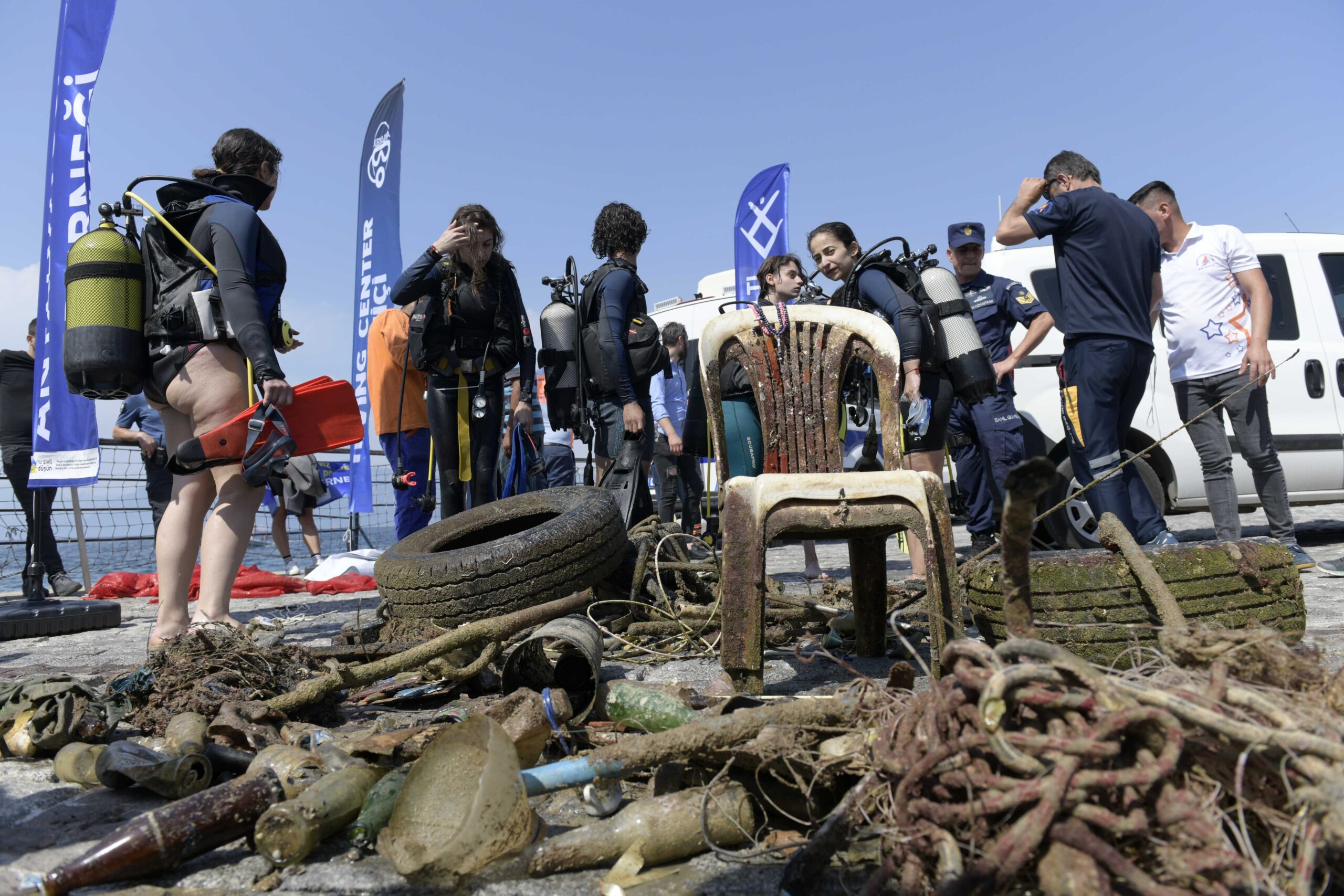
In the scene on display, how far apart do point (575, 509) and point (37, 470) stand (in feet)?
15.6

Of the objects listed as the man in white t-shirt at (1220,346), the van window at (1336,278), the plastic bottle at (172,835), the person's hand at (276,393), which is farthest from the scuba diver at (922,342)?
the van window at (1336,278)

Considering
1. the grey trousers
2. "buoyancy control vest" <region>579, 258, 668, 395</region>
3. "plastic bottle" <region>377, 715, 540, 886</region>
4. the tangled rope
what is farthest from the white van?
"plastic bottle" <region>377, 715, 540, 886</region>

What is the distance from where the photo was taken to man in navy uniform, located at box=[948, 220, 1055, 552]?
5.05 m

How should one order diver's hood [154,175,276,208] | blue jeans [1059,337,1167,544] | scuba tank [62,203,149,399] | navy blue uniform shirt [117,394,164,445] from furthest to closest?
navy blue uniform shirt [117,394,164,445] < blue jeans [1059,337,1167,544] < diver's hood [154,175,276,208] < scuba tank [62,203,149,399]

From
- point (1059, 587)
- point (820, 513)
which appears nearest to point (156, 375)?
point (820, 513)

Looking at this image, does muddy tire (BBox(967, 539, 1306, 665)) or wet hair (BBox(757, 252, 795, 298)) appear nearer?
muddy tire (BBox(967, 539, 1306, 665))

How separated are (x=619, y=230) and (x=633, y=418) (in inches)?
48.4

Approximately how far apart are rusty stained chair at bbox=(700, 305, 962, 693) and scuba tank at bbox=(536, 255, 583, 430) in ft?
7.92

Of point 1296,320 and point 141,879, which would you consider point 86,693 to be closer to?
point 141,879

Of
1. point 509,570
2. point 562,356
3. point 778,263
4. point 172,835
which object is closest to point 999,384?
point 778,263

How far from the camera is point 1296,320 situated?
6.22 m

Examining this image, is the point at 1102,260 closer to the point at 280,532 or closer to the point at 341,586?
the point at 341,586

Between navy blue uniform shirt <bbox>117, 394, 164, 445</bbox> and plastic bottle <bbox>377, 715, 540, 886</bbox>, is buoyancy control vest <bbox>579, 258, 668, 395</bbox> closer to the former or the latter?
plastic bottle <bbox>377, 715, 540, 886</bbox>

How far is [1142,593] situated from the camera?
211cm
